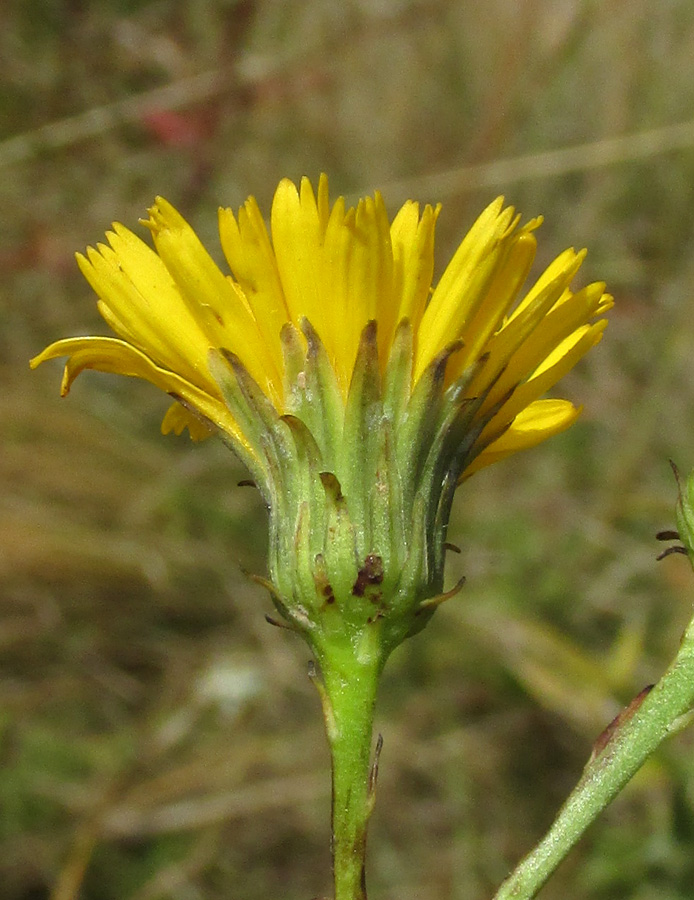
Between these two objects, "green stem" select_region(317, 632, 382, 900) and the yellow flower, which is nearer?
"green stem" select_region(317, 632, 382, 900)

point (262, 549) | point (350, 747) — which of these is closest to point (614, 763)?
point (350, 747)

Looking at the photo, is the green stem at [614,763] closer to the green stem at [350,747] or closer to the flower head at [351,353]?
the green stem at [350,747]

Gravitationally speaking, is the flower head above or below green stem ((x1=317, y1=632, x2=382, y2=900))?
above

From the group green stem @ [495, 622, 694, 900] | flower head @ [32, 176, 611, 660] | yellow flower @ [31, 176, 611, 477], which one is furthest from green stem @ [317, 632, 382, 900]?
yellow flower @ [31, 176, 611, 477]

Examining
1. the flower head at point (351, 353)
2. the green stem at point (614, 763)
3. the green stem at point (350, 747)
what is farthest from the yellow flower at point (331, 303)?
the green stem at point (614, 763)

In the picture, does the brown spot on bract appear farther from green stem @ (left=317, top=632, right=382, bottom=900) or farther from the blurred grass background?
the blurred grass background

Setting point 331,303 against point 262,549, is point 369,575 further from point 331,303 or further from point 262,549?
point 262,549

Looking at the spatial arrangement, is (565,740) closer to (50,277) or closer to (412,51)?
(50,277)

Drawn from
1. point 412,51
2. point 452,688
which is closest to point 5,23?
point 412,51
